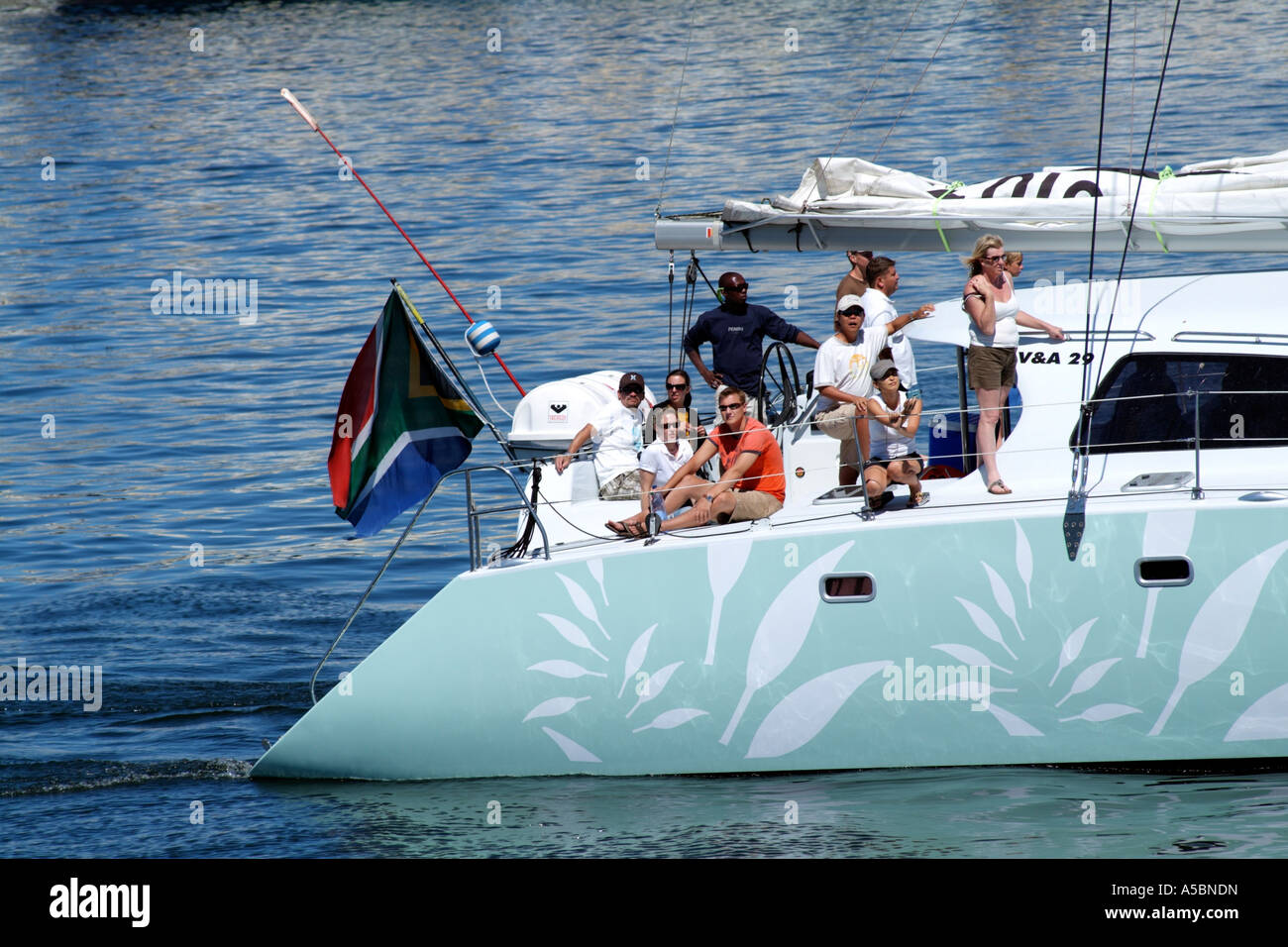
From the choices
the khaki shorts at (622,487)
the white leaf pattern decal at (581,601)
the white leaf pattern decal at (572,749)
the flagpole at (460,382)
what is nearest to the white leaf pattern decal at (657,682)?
the white leaf pattern decal at (581,601)

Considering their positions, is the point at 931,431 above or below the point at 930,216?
below

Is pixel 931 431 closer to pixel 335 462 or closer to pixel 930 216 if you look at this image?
pixel 930 216

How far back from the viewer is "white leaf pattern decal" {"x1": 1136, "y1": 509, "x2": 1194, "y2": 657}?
8750 mm

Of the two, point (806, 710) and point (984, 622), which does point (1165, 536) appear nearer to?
point (984, 622)

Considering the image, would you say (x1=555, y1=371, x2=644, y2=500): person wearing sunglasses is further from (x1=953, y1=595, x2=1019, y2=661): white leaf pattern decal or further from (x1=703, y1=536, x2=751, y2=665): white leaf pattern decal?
(x1=953, y1=595, x2=1019, y2=661): white leaf pattern decal

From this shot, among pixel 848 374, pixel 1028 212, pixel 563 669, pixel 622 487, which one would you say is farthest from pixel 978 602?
pixel 622 487

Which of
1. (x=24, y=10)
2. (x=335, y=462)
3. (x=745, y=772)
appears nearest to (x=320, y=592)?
(x=335, y=462)

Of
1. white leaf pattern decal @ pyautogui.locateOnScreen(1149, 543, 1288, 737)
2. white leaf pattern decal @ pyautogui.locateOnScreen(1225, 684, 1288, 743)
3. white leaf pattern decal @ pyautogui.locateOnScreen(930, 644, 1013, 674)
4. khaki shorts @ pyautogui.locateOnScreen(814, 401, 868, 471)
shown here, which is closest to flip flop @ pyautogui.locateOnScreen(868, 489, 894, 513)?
khaki shorts @ pyautogui.locateOnScreen(814, 401, 868, 471)

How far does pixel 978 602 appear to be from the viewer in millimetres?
9008

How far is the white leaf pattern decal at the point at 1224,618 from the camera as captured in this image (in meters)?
8.69

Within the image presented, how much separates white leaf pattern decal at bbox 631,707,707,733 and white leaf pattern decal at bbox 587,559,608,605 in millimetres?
780

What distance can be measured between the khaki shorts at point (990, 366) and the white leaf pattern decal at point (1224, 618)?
5.73 feet
